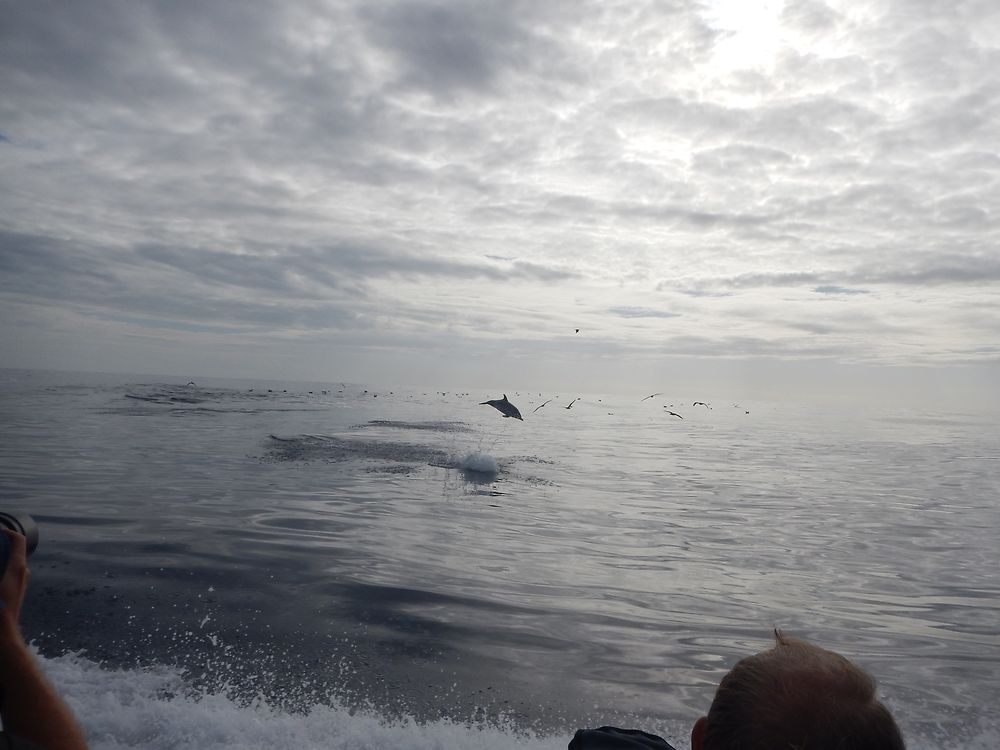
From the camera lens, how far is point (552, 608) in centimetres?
836

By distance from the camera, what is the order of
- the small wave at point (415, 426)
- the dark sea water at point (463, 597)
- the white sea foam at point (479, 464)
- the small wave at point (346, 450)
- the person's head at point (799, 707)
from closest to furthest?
the person's head at point (799, 707) < the dark sea water at point (463, 597) < the white sea foam at point (479, 464) < the small wave at point (346, 450) < the small wave at point (415, 426)

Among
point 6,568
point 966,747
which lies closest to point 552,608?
point 966,747

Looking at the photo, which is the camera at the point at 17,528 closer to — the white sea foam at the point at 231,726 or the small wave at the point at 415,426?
the white sea foam at the point at 231,726

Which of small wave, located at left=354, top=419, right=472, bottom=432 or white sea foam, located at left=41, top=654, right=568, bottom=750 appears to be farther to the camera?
small wave, located at left=354, top=419, right=472, bottom=432

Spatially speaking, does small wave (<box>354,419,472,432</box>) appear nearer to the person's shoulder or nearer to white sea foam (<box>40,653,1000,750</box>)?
white sea foam (<box>40,653,1000,750</box>)

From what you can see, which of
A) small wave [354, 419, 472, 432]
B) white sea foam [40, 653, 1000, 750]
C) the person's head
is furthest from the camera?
small wave [354, 419, 472, 432]

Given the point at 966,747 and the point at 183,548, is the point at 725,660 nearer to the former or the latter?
the point at 966,747

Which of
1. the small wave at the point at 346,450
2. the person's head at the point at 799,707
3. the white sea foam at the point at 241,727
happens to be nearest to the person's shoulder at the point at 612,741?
→ the person's head at the point at 799,707

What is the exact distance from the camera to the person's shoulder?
83.4 inches

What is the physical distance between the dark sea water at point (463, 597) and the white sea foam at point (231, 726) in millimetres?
24

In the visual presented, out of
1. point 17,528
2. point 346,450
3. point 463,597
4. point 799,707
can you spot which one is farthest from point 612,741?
point 346,450

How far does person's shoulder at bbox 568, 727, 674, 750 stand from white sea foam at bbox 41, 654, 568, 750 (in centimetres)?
311

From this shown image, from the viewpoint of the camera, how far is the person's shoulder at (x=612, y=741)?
2119 millimetres

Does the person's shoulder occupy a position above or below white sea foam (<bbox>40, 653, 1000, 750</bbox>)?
above
